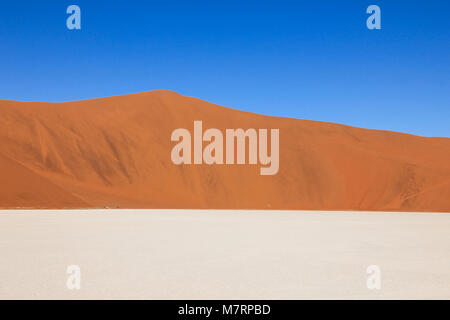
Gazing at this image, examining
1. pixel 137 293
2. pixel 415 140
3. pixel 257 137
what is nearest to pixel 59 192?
pixel 257 137

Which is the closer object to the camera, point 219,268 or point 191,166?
point 219,268

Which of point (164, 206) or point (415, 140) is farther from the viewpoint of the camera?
point (415, 140)

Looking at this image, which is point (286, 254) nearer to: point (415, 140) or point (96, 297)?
point (96, 297)

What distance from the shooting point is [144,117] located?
259 feet

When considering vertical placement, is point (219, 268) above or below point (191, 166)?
below

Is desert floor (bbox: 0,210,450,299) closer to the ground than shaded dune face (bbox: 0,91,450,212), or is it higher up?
closer to the ground

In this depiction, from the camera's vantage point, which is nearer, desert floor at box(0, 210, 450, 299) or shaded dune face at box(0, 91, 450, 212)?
desert floor at box(0, 210, 450, 299)

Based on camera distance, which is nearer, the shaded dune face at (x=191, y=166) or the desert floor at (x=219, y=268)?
the desert floor at (x=219, y=268)

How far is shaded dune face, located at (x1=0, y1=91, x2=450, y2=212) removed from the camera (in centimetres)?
6372

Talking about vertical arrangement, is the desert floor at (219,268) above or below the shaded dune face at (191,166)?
below

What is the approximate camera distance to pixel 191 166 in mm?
71688

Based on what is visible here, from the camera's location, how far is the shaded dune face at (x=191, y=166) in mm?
63719
